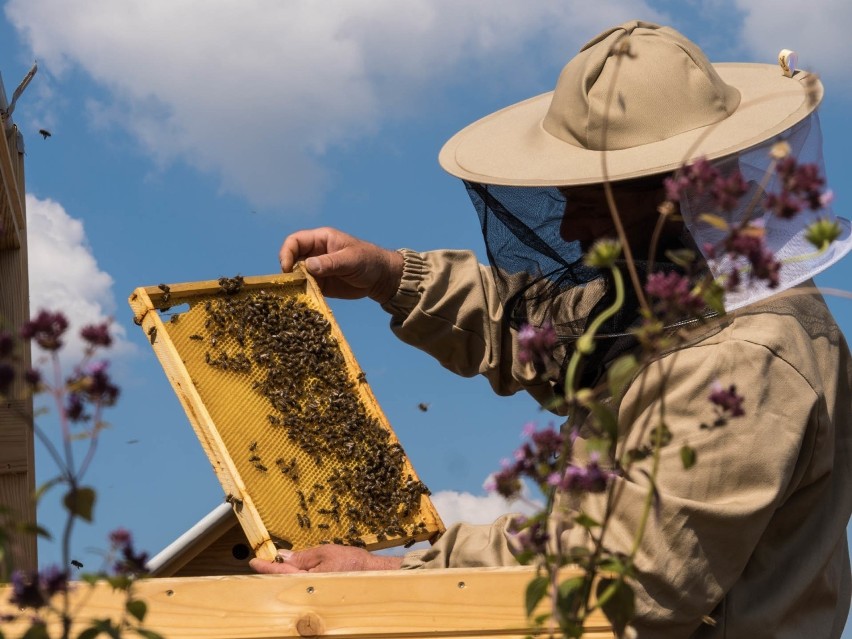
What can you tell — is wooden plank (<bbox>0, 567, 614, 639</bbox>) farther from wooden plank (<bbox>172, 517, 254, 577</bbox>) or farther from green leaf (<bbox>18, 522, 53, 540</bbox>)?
wooden plank (<bbox>172, 517, 254, 577</bbox>)

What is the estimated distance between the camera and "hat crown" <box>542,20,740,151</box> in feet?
12.6

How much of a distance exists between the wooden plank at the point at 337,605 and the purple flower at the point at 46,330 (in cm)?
159

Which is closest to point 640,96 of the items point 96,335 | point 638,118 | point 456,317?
point 638,118

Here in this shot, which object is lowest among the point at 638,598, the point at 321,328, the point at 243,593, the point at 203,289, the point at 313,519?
the point at 638,598

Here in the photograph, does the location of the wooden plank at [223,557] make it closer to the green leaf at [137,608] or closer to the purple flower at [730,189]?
the green leaf at [137,608]

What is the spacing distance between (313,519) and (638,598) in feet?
4.88

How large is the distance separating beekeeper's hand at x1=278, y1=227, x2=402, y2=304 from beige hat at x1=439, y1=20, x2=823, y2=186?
912mm

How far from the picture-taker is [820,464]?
378cm

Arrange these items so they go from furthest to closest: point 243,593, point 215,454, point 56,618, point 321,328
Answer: point 321,328
point 215,454
point 243,593
point 56,618

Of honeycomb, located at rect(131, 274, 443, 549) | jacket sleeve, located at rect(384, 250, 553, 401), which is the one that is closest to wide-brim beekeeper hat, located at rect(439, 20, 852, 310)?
jacket sleeve, located at rect(384, 250, 553, 401)

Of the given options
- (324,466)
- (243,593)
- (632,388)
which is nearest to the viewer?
(243,593)

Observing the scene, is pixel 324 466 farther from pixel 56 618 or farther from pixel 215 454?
pixel 56 618

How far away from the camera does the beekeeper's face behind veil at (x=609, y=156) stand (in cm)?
366

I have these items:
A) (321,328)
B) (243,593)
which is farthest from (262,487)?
(243,593)
